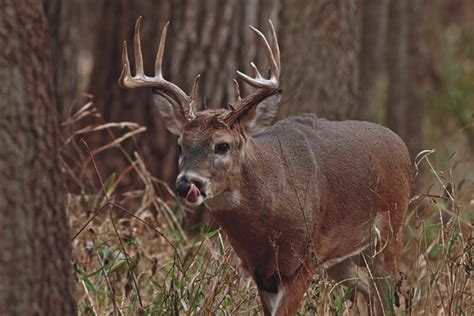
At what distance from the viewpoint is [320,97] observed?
966 centimetres

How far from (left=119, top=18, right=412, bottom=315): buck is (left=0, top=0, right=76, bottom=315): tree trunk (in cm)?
100

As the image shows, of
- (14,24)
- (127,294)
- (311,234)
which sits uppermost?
(14,24)

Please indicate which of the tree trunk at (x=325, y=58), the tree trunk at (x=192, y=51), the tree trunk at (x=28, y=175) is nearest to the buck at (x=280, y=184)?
the tree trunk at (x=28, y=175)

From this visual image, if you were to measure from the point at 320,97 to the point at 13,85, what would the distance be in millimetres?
5286

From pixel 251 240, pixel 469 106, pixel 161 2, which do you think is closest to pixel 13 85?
pixel 251 240

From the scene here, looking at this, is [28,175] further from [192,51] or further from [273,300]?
[192,51]

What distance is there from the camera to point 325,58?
9734 millimetres

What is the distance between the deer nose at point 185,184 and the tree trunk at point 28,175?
913 mm

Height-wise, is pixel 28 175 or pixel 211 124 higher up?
pixel 28 175

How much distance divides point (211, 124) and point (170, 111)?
0.28 m

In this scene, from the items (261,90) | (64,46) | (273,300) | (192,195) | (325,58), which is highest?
(261,90)

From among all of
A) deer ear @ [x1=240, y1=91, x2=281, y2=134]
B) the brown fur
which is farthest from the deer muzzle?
deer ear @ [x1=240, y1=91, x2=281, y2=134]

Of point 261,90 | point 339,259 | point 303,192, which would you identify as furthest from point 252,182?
point 339,259

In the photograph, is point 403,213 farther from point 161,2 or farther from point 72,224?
point 161,2
